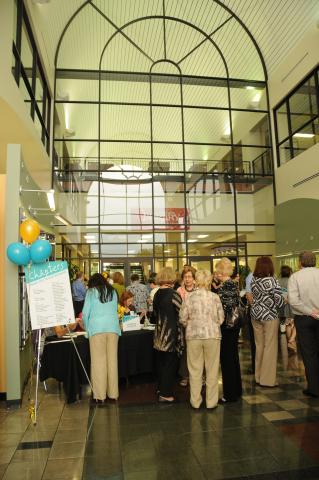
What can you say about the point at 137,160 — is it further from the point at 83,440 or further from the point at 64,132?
the point at 83,440

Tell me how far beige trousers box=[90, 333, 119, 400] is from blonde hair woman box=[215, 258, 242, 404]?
1.30 meters

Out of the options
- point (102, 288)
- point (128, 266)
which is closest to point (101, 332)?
point (102, 288)

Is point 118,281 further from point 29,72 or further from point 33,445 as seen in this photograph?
point 29,72

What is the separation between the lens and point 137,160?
11953 mm

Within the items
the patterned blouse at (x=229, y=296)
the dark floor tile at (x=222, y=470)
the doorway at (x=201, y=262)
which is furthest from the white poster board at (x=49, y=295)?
the doorway at (x=201, y=262)

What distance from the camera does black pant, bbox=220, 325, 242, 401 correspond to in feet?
14.1

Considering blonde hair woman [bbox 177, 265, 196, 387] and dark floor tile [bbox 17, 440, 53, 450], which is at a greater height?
blonde hair woman [bbox 177, 265, 196, 387]

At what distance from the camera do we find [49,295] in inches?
165

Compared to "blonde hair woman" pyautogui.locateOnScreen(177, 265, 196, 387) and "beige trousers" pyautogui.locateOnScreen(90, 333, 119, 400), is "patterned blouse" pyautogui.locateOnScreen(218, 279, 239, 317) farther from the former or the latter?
"beige trousers" pyautogui.locateOnScreen(90, 333, 119, 400)

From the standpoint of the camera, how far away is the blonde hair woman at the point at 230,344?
4.30 metres

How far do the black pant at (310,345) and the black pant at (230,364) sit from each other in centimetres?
83

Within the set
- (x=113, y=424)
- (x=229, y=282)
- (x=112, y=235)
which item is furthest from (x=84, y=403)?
(x=112, y=235)

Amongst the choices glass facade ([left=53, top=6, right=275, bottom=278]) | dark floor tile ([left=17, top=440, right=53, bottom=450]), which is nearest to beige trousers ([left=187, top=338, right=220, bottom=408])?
dark floor tile ([left=17, top=440, right=53, bottom=450])

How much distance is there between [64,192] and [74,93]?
3.32 meters
